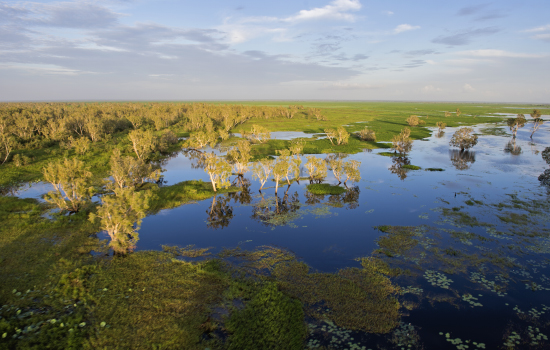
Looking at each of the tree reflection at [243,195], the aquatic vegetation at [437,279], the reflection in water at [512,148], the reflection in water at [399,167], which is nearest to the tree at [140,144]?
the tree reflection at [243,195]

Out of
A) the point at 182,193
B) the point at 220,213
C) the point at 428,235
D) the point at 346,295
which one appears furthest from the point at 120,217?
the point at 428,235

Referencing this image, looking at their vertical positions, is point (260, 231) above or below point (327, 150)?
below

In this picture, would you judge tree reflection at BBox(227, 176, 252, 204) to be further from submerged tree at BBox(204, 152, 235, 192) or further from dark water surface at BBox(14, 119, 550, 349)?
submerged tree at BBox(204, 152, 235, 192)

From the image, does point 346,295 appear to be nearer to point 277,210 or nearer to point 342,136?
point 277,210

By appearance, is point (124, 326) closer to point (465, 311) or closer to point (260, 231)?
point (260, 231)

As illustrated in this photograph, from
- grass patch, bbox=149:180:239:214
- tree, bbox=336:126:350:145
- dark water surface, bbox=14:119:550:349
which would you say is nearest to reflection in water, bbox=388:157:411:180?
dark water surface, bbox=14:119:550:349

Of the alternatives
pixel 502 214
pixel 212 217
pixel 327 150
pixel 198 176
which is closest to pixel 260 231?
pixel 212 217
